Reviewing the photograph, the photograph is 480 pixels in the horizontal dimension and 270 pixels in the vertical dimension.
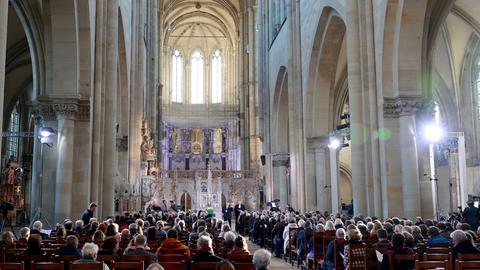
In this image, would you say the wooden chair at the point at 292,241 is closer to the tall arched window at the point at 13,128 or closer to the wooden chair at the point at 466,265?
the wooden chair at the point at 466,265

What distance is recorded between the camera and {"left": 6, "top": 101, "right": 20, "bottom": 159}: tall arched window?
3052cm

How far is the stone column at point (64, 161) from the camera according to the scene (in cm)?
1569

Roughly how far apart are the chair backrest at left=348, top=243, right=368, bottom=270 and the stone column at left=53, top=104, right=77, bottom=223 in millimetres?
9281

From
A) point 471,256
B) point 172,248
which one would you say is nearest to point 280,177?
point 172,248

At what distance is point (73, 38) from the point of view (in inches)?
625

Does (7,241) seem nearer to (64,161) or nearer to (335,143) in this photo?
(64,161)

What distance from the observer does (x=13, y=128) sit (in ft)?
102

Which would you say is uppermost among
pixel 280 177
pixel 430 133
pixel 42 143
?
pixel 430 133

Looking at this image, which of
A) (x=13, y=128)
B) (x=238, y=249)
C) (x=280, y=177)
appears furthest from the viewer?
(x=280, y=177)

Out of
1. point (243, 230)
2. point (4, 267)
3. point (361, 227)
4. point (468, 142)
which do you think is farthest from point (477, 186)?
point (4, 267)

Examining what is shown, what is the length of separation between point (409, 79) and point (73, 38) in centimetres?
1001

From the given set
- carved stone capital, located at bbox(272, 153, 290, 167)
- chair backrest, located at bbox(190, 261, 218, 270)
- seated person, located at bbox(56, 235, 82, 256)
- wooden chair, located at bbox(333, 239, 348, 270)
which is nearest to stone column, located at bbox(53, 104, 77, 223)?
seated person, located at bbox(56, 235, 82, 256)

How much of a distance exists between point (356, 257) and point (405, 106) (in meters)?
8.52

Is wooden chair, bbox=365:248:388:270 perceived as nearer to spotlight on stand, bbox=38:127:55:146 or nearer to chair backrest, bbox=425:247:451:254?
chair backrest, bbox=425:247:451:254
